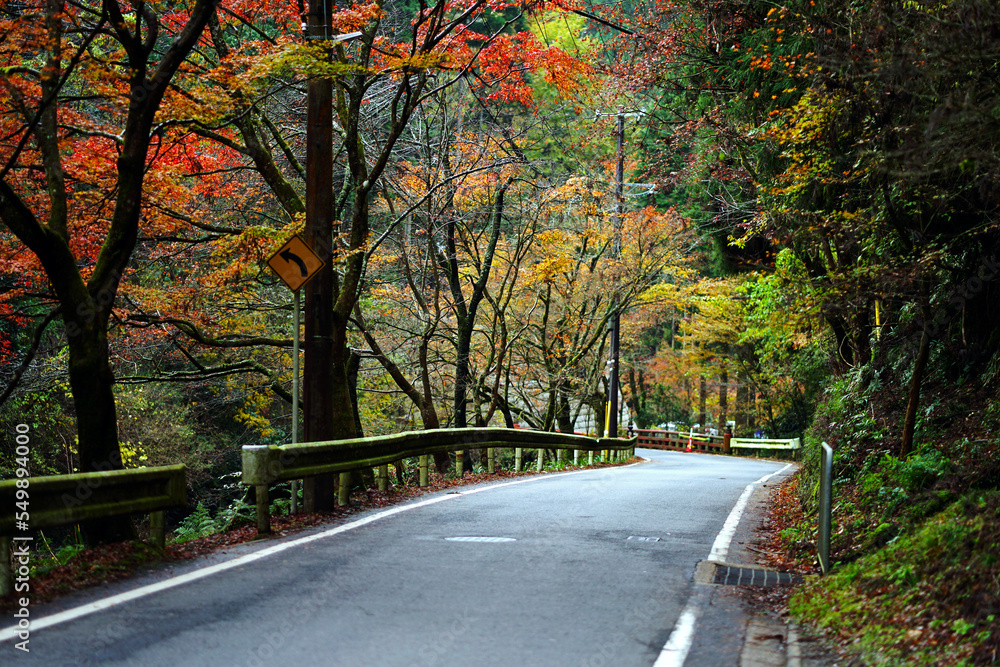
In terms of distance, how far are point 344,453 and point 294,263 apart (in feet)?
7.83

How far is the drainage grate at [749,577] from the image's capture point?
7102mm

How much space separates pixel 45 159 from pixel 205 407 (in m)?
15.7

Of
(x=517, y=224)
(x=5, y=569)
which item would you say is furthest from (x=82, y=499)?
(x=517, y=224)

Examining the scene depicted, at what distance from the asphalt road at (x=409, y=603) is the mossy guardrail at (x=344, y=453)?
2.31 ft

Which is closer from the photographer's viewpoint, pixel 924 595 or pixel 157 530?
pixel 924 595

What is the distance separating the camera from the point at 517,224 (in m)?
26.6

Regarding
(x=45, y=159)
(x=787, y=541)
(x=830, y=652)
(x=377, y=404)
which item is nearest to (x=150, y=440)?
(x=377, y=404)

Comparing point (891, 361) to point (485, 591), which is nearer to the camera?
point (485, 591)

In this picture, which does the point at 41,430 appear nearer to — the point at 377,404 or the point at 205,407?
the point at 205,407

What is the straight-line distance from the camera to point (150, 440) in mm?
22375

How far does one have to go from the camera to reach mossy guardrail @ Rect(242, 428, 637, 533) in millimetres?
8508

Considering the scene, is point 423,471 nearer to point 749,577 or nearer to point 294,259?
point 294,259

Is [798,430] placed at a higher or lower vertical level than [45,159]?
lower

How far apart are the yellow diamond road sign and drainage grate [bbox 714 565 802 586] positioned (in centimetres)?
545
